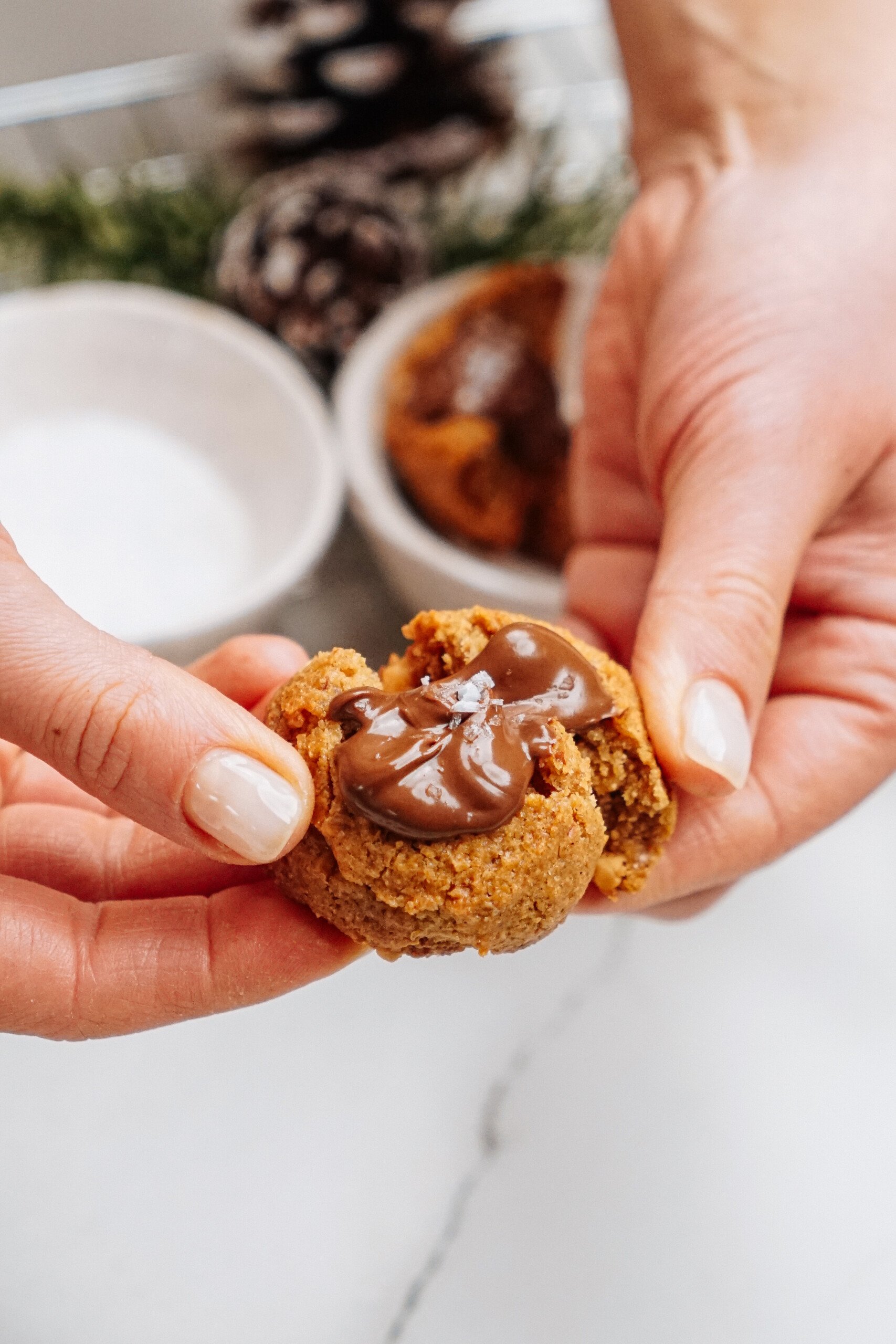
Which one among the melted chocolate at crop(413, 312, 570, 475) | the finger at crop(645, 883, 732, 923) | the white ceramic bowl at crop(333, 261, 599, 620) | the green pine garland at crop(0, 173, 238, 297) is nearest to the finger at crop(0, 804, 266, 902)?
the finger at crop(645, 883, 732, 923)

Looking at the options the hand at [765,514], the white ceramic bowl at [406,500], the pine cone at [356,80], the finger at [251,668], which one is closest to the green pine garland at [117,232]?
the pine cone at [356,80]

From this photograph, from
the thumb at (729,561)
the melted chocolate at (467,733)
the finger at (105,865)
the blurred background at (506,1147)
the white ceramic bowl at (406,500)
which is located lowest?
the blurred background at (506,1147)

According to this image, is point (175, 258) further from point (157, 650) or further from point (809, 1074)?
point (809, 1074)

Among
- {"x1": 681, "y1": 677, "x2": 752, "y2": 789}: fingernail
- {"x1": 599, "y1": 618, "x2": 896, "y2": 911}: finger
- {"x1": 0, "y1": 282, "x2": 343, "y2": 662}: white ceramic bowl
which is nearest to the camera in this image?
{"x1": 681, "y1": 677, "x2": 752, "y2": 789}: fingernail

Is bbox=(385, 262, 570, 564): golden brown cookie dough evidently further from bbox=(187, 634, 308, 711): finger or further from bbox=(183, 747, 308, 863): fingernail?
bbox=(183, 747, 308, 863): fingernail

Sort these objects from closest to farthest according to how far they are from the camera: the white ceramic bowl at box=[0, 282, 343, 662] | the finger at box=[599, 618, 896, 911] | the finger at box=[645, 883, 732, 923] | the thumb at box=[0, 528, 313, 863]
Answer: the thumb at box=[0, 528, 313, 863] < the finger at box=[599, 618, 896, 911] < the finger at box=[645, 883, 732, 923] < the white ceramic bowl at box=[0, 282, 343, 662]

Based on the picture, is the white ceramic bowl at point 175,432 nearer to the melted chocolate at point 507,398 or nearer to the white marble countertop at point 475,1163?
the melted chocolate at point 507,398
